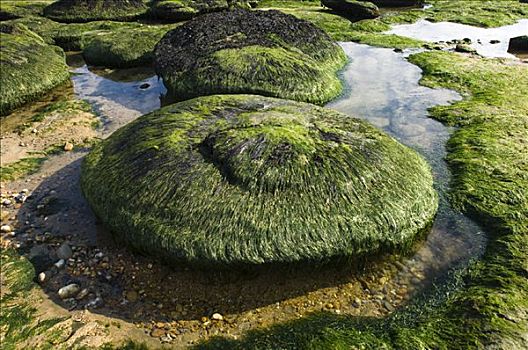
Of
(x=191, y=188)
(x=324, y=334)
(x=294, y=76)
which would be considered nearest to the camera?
(x=324, y=334)

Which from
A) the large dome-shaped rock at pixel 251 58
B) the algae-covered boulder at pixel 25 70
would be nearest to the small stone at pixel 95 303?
the large dome-shaped rock at pixel 251 58

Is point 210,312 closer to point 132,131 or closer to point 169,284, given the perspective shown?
point 169,284

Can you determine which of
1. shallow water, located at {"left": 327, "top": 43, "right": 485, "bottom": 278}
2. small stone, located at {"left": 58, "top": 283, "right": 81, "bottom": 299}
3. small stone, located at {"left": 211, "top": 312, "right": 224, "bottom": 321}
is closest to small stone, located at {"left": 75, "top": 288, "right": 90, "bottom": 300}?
small stone, located at {"left": 58, "top": 283, "right": 81, "bottom": 299}

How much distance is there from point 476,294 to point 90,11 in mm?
24689

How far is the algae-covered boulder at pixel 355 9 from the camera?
2358 cm

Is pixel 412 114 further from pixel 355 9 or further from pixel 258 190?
pixel 355 9

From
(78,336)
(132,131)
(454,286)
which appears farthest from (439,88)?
(78,336)

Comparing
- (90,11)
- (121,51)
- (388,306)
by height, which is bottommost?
(388,306)

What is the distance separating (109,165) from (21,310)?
8.70 ft

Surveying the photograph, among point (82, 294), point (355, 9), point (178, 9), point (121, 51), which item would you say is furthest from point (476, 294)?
point (178, 9)

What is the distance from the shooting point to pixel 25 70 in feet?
41.1

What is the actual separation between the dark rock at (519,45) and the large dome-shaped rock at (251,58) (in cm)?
745

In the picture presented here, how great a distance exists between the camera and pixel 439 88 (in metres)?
12.2

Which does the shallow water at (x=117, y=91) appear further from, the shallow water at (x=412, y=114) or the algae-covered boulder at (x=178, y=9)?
the algae-covered boulder at (x=178, y=9)
